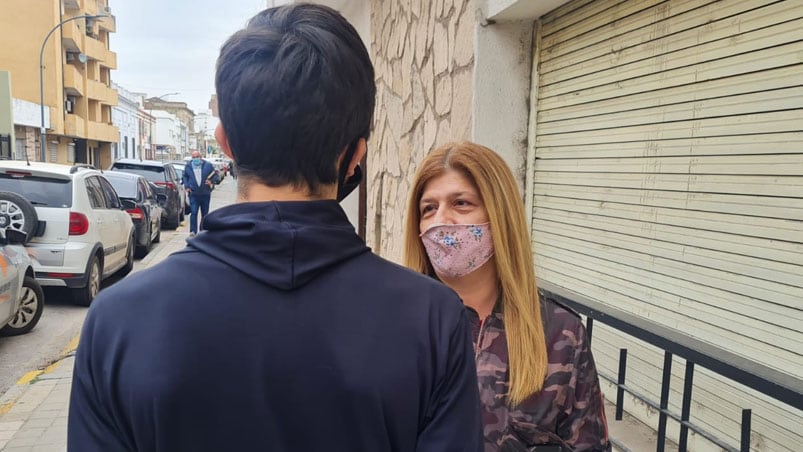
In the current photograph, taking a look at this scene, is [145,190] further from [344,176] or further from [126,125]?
[126,125]

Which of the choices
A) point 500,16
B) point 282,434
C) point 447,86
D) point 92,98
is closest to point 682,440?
→ point 282,434

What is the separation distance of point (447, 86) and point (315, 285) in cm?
366

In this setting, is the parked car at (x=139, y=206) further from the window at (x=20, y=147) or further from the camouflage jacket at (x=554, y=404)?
the window at (x=20, y=147)

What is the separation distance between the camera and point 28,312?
20.0 ft

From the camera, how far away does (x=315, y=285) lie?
0.98 meters

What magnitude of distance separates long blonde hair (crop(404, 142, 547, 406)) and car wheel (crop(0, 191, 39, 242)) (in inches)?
224

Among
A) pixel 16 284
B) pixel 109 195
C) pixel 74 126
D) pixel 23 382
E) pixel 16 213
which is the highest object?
pixel 74 126

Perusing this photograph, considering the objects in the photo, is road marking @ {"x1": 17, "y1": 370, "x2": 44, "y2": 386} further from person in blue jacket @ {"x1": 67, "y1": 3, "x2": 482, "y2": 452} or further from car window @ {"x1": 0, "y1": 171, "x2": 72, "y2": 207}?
person in blue jacket @ {"x1": 67, "y1": 3, "x2": 482, "y2": 452}

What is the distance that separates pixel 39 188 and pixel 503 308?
672cm

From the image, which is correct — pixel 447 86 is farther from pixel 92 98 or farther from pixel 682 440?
pixel 92 98

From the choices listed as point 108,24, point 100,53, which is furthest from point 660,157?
point 108,24

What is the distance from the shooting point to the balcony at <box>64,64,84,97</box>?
1367 inches

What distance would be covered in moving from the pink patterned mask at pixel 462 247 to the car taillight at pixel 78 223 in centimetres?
623

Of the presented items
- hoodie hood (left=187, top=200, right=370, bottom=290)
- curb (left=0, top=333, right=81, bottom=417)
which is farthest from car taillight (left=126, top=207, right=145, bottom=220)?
hoodie hood (left=187, top=200, right=370, bottom=290)
